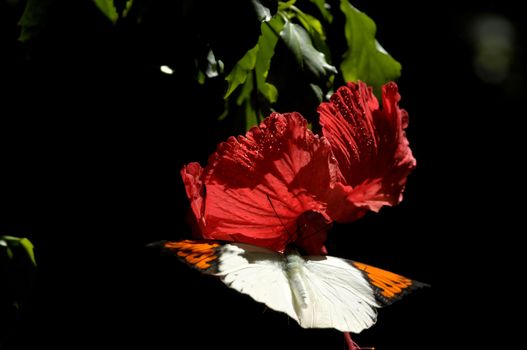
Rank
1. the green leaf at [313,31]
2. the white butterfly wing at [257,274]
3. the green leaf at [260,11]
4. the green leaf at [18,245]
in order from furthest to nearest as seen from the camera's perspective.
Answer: the green leaf at [313,31] < the green leaf at [18,245] < the green leaf at [260,11] < the white butterfly wing at [257,274]

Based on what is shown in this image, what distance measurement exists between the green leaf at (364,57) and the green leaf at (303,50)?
0.12 metres

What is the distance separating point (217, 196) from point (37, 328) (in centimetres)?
50

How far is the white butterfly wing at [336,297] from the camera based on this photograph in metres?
0.72

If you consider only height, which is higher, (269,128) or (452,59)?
(269,128)

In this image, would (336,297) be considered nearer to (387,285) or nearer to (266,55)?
(387,285)

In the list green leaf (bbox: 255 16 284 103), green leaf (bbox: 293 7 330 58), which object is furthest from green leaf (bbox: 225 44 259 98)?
green leaf (bbox: 293 7 330 58)

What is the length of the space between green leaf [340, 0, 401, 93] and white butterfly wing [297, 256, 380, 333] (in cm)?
39

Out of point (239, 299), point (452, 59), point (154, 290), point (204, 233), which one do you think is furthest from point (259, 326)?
point (452, 59)

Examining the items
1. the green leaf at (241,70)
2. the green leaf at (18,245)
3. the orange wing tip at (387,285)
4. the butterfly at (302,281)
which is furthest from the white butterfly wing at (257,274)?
the green leaf at (18,245)

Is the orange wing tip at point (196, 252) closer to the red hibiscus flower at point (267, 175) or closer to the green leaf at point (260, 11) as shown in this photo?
the red hibiscus flower at point (267, 175)

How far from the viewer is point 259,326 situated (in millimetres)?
1082

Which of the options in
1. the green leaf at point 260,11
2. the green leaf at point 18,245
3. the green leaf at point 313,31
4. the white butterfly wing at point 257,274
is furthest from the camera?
the green leaf at point 313,31

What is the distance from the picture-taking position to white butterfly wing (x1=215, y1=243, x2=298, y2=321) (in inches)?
27.1

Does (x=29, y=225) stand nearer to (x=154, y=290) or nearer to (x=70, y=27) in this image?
(x=154, y=290)
